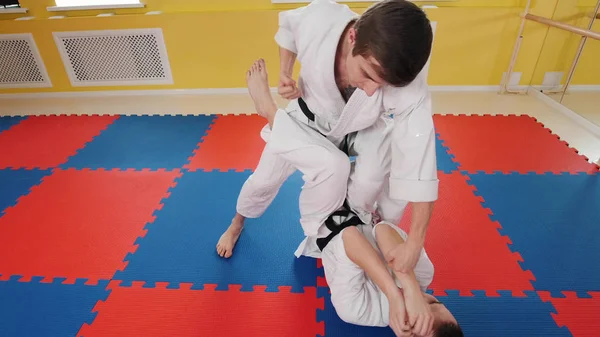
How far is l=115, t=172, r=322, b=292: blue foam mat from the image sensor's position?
2004mm

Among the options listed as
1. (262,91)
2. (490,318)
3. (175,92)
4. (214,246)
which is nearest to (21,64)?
(175,92)

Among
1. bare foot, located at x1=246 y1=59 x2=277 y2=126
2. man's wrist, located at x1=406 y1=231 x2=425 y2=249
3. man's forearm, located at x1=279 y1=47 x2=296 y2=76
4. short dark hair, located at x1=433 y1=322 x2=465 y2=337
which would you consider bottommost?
short dark hair, located at x1=433 y1=322 x2=465 y2=337

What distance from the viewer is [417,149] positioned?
1318 millimetres

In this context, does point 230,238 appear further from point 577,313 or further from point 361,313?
point 577,313

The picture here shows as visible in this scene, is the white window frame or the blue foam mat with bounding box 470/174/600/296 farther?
the white window frame

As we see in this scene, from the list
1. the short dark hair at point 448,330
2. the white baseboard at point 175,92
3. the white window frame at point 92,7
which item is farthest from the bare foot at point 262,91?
the white window frame at point 92,7

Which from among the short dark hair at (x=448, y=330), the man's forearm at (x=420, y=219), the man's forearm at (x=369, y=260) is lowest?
the short dark hair at (x=448, y=330)

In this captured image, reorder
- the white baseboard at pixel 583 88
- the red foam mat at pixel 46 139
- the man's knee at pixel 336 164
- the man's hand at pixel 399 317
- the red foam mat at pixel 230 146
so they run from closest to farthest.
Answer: the man's hand at pixel 399 317 → the man's knee at pixel 336 164 → the red foam mat at pixel 230 146 → the red foam mat at pixel 46 139 → the white baseboard at pixel 583 88

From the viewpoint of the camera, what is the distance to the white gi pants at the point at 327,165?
160 cm

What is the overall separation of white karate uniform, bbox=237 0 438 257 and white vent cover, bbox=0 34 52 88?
431cm

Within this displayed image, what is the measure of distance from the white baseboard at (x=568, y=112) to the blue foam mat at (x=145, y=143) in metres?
3.94

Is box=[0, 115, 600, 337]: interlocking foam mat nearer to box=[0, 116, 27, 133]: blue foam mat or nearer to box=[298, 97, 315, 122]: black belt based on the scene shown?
box=[0, 116, 27, 133]: blue foam mat

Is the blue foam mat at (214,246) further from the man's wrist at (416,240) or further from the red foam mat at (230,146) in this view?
the man's wrist at (416,240)

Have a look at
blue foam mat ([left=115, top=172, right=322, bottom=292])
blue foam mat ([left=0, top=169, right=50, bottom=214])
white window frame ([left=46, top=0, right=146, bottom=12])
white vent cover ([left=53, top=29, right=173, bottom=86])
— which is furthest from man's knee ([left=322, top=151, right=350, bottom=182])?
white window frame ([left=46, top=0, right=146, bottom=12])
